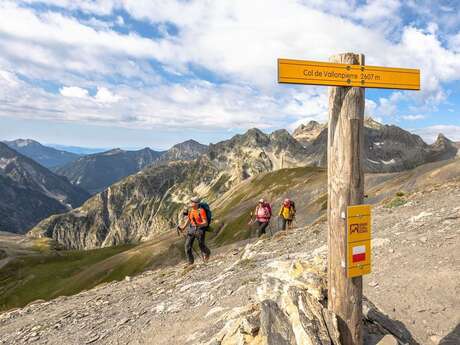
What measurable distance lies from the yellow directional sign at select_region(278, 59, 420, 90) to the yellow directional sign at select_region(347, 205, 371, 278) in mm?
2349

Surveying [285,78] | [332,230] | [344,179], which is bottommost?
[332,230]

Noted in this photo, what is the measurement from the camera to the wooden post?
715 centimetres

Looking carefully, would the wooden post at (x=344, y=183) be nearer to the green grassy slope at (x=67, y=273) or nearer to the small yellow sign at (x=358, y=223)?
the small yellow sign at (x=358, y=223)

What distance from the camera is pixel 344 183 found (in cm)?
716

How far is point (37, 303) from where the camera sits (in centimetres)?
2170

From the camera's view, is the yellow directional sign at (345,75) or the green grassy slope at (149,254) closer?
the yellow directional sign at (345,75)

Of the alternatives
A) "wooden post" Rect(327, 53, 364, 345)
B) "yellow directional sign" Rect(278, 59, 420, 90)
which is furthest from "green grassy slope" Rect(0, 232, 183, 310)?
"yellow directional sign" Rect(278, 59, 420, 90)

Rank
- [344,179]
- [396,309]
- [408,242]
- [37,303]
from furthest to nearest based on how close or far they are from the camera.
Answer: [37,303]
[408,242]
[396,309]
[344,179]

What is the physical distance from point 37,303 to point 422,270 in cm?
1990

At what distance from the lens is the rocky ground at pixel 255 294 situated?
9.99 m

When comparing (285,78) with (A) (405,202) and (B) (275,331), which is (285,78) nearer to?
(B) (275,331)

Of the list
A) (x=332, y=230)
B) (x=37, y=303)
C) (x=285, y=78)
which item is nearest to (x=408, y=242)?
(x=332, y=230)

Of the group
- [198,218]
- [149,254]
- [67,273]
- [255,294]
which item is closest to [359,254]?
[255,294]

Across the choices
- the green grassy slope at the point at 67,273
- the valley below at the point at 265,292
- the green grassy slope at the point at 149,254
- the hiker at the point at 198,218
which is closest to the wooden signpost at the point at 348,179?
the valley below at the point at 265,292
